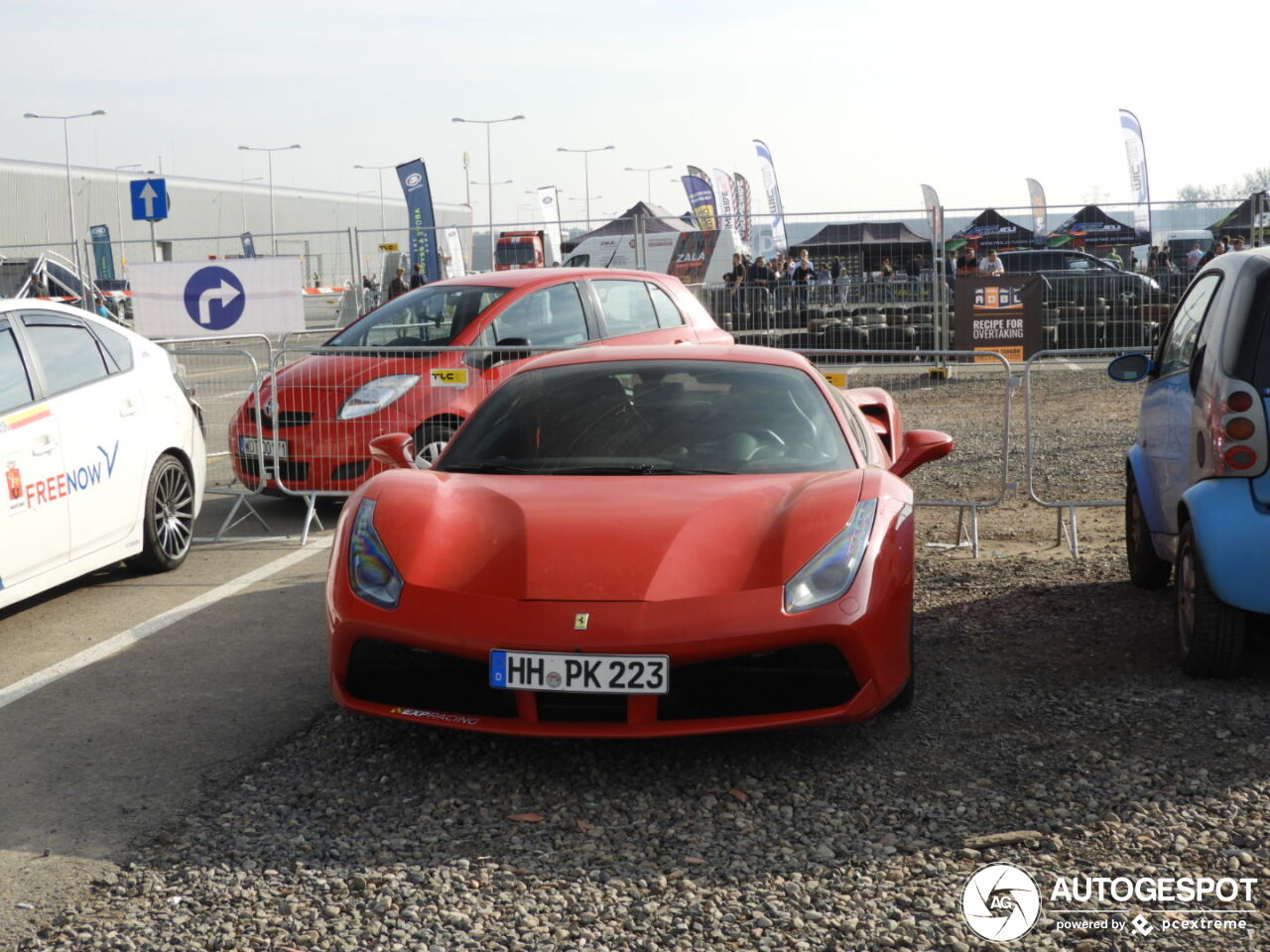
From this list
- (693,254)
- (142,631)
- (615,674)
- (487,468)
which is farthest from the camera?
Result: (693,254)

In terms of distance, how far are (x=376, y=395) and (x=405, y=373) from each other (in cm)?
24

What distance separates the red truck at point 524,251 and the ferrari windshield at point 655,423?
32.9 meters

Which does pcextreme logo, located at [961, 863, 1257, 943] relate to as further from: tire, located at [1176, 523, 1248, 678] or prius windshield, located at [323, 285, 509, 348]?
prius windshield, located at [323, 285, 509, 348]

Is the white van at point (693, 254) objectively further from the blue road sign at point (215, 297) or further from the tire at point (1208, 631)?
the tire at point (1208, 631)

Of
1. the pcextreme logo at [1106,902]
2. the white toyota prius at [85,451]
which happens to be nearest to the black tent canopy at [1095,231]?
the white toyota prius at [85,451]

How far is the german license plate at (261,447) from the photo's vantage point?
8883 millimetres

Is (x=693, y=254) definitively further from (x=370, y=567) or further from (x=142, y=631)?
(x=370, y=567)

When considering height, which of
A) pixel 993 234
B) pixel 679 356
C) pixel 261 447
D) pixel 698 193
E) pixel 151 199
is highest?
pixel 698 193

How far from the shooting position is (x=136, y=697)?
5.36 m

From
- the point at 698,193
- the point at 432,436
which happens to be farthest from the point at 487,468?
the point at 698,193

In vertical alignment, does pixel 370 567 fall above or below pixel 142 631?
above

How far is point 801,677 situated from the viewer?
4.16 m

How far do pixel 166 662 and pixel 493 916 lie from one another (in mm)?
3001

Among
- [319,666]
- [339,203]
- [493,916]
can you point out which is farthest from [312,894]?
[339,203]
